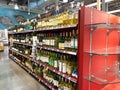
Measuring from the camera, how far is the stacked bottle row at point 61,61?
2.87m

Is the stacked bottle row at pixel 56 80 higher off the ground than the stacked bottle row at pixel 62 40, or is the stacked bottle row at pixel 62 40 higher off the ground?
the stacked bottle row at pixel 62 40

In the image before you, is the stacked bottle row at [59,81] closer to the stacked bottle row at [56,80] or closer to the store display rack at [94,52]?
the stacked bottle row at [56,80]

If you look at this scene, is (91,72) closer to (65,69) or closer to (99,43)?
(99,43)

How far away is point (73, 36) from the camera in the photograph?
2766 millimetres

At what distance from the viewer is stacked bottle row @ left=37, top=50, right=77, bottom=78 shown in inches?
113

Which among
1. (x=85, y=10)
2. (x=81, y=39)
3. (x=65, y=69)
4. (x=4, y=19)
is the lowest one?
(x=65, y=69)

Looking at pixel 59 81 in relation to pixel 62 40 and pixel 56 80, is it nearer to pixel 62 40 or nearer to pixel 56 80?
pixel 56 80

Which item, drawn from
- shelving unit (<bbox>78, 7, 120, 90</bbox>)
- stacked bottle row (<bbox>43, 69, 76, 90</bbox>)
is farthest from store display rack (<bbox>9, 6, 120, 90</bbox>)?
stacked bottle row (<bbox>43, 69, 76, 90</bbox>)

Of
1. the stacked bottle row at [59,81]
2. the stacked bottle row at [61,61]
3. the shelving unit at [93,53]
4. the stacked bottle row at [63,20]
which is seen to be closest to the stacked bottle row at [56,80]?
the stacked bottle row at [59,81]

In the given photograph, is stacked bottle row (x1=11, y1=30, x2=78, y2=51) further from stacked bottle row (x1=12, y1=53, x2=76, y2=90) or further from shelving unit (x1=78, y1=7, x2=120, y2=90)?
stacked bottle row (x1=12, y1=53, x2=76, y2=90)

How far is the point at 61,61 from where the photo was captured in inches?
124

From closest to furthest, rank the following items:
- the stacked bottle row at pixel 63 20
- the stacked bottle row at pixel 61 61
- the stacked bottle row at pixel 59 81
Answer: the stacked bottle row at pixel 63 20
the stacked bottle row at pixel 61 61
the stacked bottle row at pixel 59 81

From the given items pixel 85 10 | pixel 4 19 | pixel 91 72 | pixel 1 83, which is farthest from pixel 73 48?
pixel 4 19

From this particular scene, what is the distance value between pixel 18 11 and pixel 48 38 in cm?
1416
